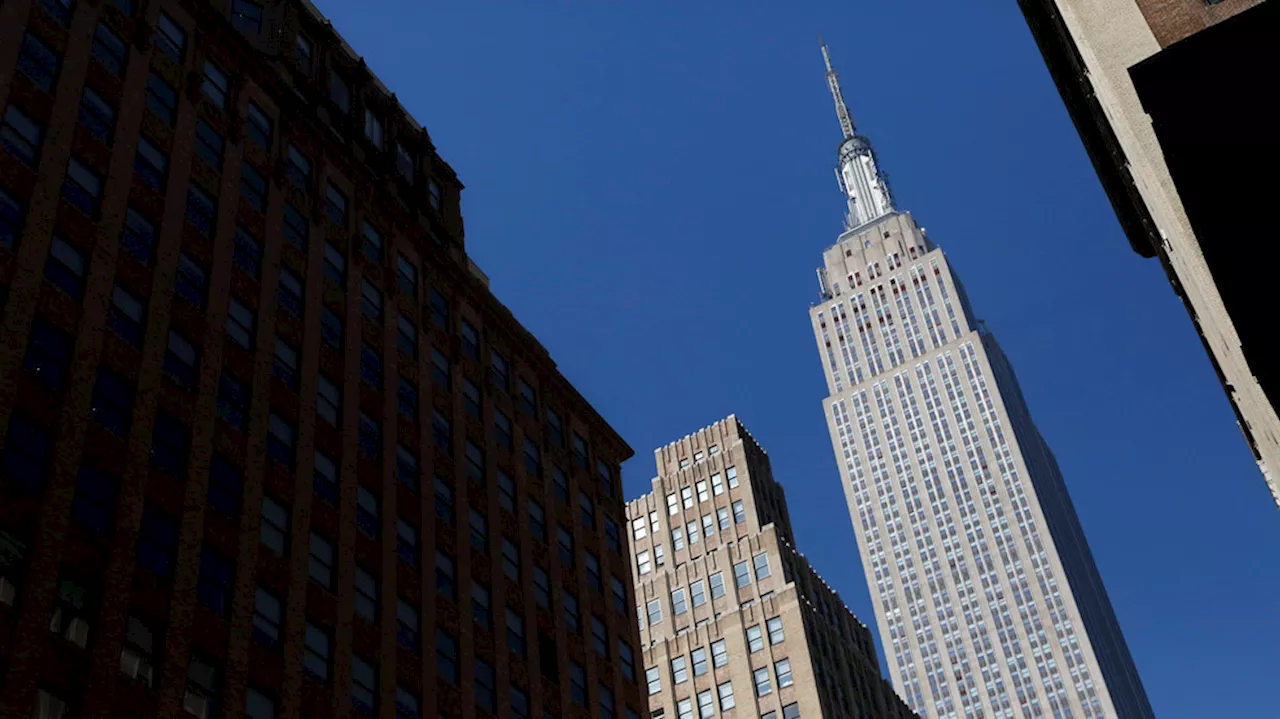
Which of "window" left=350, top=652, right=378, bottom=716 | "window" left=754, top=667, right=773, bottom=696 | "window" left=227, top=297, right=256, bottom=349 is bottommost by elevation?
"window" left=350, top=652, right=378, bottom=716

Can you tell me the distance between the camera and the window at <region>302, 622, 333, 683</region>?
3984cm

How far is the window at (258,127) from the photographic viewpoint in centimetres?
5219

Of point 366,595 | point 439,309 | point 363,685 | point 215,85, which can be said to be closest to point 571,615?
point 439,309

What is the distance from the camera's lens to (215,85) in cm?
5122

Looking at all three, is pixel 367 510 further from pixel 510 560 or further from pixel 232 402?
pixel 510 560

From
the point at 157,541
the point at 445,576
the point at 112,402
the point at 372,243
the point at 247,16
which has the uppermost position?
the point at 247,16

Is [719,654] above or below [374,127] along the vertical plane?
below

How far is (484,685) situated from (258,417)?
13.1 metres

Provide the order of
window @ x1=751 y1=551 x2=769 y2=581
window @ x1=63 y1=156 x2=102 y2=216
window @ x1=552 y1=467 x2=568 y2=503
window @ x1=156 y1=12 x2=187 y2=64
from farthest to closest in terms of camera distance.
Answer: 1. window @ x1=751 y1=551 x2=769 y2=581
2. window @ x1=552 y1=467 x2=568 y2=503
3. window @ x1=156 y1=12 x2=187 y2=64
4. window @ x1=63 y1=156 x2=102 y2=216

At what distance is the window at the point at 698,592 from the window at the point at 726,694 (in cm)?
882

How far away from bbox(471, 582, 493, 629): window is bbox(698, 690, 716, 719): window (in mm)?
43642

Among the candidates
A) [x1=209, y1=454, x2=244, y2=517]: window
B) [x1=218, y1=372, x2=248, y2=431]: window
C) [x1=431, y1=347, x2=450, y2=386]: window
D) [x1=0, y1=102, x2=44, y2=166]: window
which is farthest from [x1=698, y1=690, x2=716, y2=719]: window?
[x1=0, y1=102, x2=44, y2=166]: window

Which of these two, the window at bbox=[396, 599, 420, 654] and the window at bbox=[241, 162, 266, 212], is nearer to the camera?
the window at bbox=[396, 599, 420, 654]

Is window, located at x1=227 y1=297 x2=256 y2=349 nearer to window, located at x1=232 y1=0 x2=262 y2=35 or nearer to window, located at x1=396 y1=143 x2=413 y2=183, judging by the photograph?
window, located at x1=232 y1=0 x2=262 y2=35
